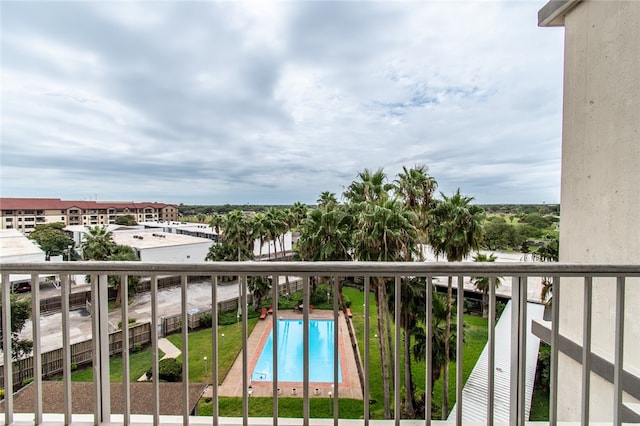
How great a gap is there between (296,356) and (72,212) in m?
14.4

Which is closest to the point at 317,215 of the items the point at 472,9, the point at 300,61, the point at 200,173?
the point at 300,61

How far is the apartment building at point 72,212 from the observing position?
9.16m

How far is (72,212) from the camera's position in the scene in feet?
50.5

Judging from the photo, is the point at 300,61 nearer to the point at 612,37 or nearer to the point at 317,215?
the point at 317,215

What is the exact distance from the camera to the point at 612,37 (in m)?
2.24

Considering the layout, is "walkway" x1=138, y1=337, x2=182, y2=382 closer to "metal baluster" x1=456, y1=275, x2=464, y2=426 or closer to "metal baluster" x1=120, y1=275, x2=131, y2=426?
"metal baluster" x1=120, y1=275, x2=131, y2=426

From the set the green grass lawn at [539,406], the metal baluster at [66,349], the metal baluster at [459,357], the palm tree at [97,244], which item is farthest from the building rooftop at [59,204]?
the green grass lawn at [539,406]

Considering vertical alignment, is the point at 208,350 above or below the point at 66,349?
below

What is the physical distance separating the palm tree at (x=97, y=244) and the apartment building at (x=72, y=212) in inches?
24.8

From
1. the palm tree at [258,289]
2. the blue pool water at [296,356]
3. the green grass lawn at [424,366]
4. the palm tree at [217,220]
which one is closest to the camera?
the green grass lawn at [424,366]

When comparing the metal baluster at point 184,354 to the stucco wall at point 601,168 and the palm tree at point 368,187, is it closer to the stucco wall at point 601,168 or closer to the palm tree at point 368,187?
the stucco wall at point 601,168

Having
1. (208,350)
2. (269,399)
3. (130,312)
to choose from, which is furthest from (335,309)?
(130,312)

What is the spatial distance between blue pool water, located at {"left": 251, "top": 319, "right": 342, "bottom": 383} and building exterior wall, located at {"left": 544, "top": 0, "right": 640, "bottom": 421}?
7851 mm

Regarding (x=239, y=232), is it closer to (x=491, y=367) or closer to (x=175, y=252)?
(x=175, y=252)
